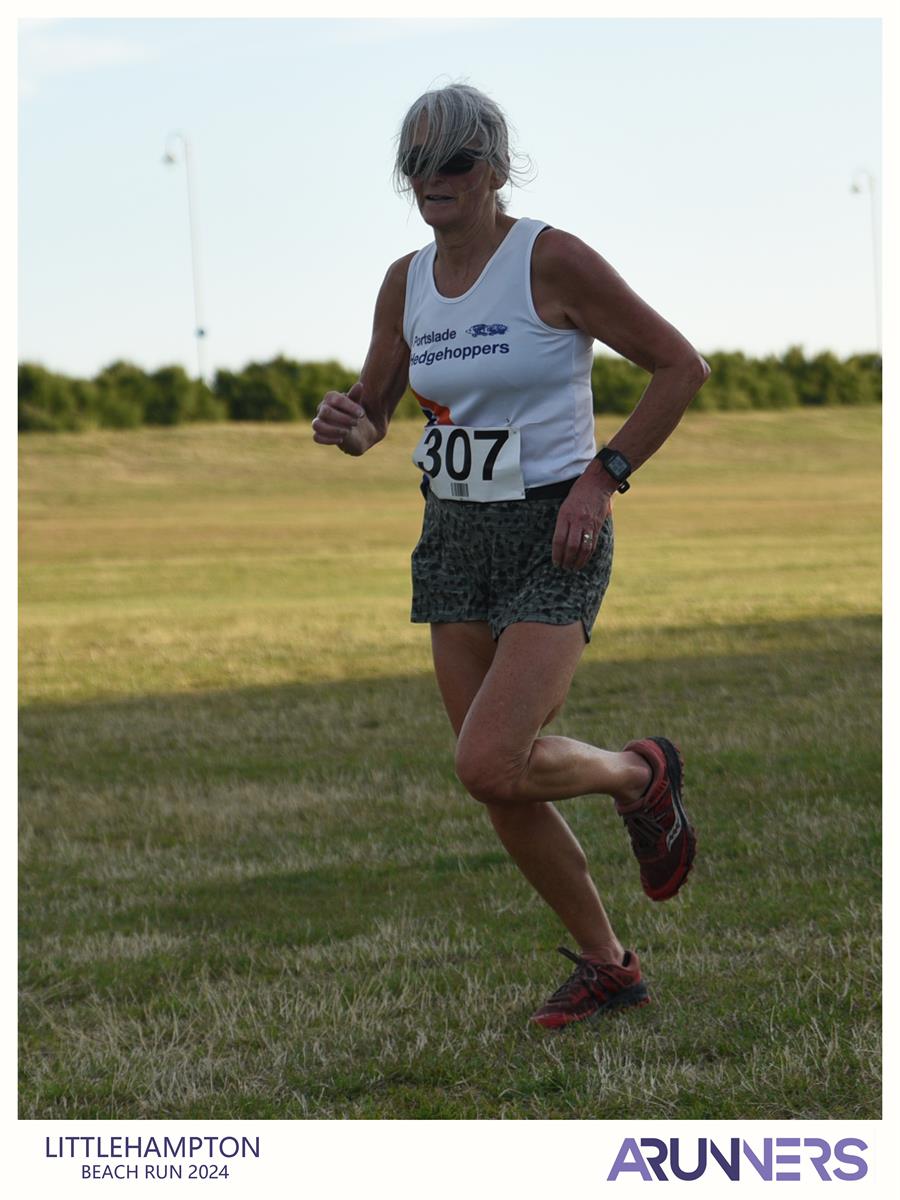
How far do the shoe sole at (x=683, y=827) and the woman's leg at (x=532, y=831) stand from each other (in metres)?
0.18

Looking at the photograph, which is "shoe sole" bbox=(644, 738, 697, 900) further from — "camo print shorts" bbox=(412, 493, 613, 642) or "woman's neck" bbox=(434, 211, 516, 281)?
"woman's neck" bbox=(434, 211, 516, 281)

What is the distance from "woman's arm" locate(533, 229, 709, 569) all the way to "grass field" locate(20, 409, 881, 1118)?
1.41m

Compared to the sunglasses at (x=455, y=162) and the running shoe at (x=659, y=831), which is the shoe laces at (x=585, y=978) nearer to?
the running shoe at (x=659, y=831)

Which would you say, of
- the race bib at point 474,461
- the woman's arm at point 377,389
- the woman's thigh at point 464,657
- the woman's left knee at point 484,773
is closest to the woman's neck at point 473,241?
the woman's arm at point 377,389

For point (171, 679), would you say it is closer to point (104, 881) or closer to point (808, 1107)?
point (104, 881)

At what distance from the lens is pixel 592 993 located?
478cm

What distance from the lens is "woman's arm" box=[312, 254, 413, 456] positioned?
468 centimetres

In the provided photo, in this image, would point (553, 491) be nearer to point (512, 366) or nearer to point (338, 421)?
point (512, 366)

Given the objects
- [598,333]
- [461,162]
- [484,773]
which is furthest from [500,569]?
[461,162]

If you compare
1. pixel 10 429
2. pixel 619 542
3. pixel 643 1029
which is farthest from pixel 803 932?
pixel 619 542

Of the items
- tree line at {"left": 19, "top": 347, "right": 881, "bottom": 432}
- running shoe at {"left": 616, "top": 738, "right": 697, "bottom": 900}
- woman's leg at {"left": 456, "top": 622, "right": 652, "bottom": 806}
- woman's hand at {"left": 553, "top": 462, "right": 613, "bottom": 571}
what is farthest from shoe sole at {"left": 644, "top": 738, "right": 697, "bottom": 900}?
tree line at {"left": 19, "top": 347, "right": 881, "bottom": 432}

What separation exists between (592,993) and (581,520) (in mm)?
1400

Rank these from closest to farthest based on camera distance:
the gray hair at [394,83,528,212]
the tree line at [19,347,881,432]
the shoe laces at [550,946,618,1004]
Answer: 1. the gray hair at [394,83,528,212]
2. the shoe laces at [550,946,618,1004]
3. the tree line at [19,347,881,432]
